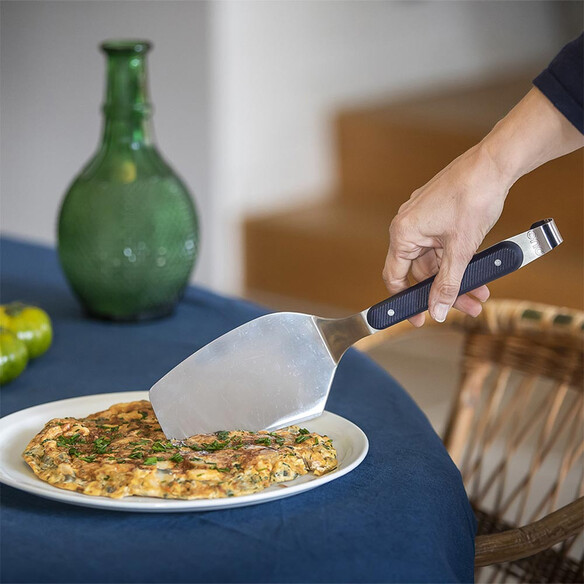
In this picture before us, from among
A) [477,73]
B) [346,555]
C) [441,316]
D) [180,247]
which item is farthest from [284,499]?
[477,73]

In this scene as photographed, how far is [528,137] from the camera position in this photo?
903 mm

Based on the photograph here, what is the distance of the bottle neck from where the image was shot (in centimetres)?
145

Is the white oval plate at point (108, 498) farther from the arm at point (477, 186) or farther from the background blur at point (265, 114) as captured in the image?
the background blur at point (265, 114)

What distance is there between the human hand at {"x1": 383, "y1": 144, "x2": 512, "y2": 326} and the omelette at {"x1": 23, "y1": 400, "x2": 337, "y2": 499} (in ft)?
0.69

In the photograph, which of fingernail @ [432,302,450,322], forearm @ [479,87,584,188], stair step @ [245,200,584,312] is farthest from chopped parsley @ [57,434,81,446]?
stair step @ [245,200,584,312]

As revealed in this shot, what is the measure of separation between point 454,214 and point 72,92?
3606 mm

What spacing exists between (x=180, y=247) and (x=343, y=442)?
2.12 ft

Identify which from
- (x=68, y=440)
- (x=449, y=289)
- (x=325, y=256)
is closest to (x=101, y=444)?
(x=68, y=440)

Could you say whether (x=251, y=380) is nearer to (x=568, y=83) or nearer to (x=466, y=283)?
(x=466, y=283)

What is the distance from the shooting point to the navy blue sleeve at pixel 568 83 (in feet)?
2.84

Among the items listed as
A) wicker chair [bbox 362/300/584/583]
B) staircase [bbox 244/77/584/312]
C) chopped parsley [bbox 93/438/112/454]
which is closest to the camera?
chopped parsley [bbox 93/438/112/454]

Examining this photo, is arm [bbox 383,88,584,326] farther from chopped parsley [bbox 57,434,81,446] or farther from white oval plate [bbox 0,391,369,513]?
chopped parsley [bbox 57,434,81,446]

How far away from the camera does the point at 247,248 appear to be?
14.2 feet

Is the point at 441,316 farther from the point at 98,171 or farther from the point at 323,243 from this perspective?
the point at 323,243
